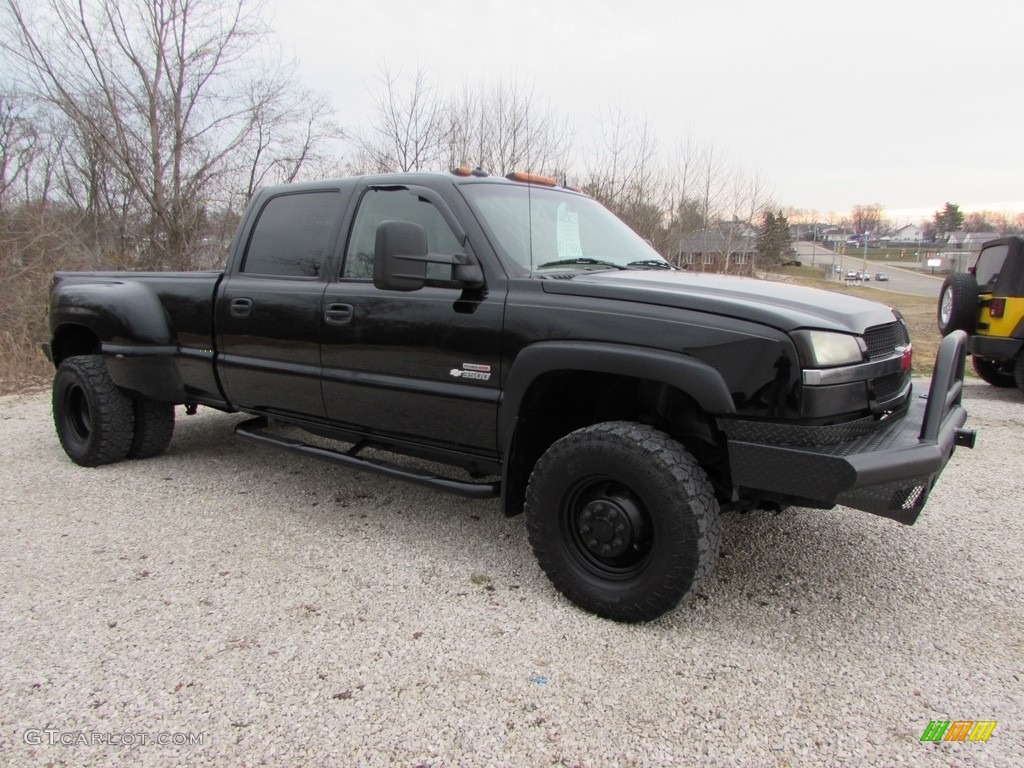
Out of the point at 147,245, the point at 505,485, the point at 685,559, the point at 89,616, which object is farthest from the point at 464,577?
the point at 147,245

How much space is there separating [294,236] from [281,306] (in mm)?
456

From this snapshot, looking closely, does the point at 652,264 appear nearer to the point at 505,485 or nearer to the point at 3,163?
the point at 505,485

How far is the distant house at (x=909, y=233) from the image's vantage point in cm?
10369

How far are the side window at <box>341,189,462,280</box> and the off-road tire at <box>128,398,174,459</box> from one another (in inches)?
80.7

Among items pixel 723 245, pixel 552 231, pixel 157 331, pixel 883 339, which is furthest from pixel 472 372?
pixel 723 245

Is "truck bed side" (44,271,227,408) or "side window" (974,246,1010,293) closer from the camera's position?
"truck bed side" (44,271,227,408)

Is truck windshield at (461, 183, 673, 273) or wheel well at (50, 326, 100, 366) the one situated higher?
truck windshield at (461, 183, 673, 273)

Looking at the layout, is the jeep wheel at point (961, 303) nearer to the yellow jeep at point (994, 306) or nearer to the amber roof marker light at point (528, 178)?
the yellow jeep at point (994, 306)

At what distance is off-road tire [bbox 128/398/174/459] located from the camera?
15.6 feet

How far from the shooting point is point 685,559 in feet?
8.13

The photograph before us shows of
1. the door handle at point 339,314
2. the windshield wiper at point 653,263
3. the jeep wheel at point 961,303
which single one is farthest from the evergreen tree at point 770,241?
the door handle at point 339,314

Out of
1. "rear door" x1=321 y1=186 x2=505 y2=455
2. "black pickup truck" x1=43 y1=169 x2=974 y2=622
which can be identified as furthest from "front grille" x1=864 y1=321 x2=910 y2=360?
"rear door" x1=321 y1=186 x2=505 y2=455

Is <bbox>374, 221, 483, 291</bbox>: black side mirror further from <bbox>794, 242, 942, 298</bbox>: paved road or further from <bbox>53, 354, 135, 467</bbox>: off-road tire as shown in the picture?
<bbox>794, 242, 942, 298</bbox>: paved road

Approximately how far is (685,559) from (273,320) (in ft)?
8.39
